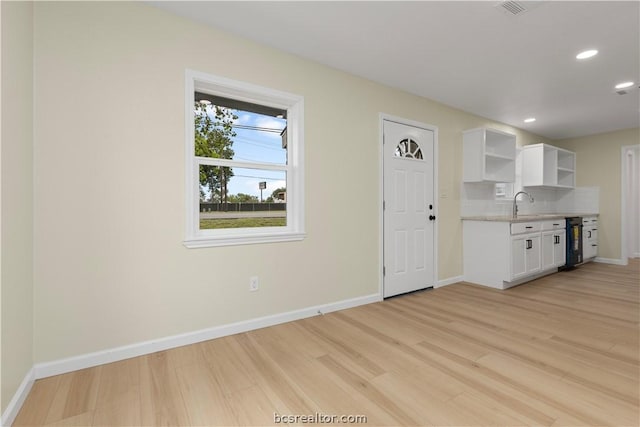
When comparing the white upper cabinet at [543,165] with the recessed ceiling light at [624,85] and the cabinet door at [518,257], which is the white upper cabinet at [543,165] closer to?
the recessed ceiling light at [624,85]

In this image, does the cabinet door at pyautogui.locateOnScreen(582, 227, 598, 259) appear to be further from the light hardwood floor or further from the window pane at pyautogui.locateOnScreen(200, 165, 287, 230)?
the window pane at pyautogui.locateOnScreen(200, 165, 287, 230)

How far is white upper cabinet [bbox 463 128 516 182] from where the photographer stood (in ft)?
13.6

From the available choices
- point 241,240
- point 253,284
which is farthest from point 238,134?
point 253,284

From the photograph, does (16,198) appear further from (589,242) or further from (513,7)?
(589,242)

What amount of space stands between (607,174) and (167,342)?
762 cm

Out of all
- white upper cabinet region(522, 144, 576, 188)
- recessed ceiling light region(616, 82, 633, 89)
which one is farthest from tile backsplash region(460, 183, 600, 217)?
recessed ceiling light region(616, 82, 633, 89)

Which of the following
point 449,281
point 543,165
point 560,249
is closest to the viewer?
point 449,281

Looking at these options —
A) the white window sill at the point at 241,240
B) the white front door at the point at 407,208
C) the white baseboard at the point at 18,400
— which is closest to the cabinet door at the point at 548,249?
the white front door at the point at 407,208

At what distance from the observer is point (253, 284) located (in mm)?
2613

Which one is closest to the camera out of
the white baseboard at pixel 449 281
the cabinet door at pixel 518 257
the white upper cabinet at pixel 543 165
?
the cabinet door at pixel 518 257

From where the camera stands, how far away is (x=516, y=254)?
388cm

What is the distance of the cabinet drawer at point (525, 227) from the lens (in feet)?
12.7

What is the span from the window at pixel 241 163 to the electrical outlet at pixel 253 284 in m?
0.33

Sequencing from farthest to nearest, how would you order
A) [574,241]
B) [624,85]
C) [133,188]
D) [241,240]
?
[574,241] → [624,85] → [241,240] → [133,188]
